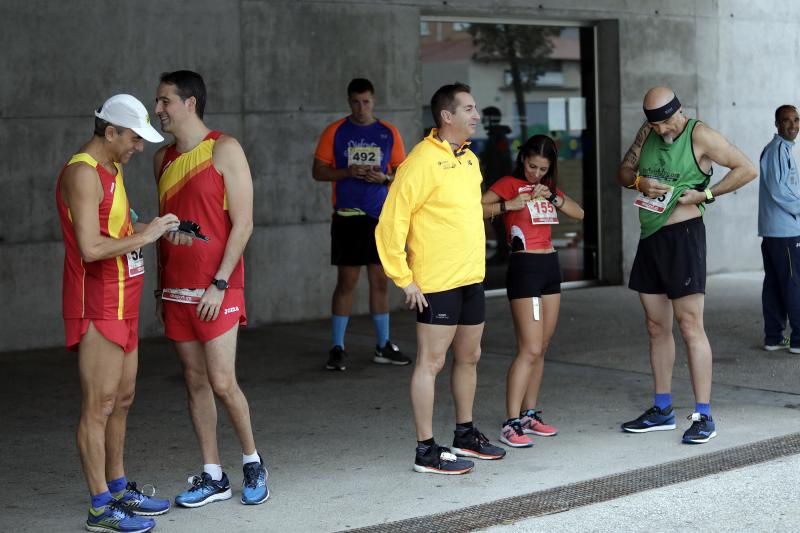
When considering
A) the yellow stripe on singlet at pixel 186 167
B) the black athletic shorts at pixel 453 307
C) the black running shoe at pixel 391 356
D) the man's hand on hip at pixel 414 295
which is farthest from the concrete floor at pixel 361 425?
the yellow stripe on singlet at pixel 186 167

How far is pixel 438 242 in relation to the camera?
5.77 metres

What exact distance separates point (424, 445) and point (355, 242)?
3062 millimetres

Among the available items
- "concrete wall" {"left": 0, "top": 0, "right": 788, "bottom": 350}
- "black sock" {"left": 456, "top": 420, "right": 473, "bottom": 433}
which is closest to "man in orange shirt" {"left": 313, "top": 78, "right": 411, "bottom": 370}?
"concrete wall" {"left": 0, "top": 0, "right": 788, "bottom": 350}

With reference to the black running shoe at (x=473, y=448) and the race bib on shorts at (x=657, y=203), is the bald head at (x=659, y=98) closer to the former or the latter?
the race bib on shorts at (x=657, y=203)

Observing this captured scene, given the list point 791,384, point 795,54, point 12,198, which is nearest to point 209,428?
point 791,384

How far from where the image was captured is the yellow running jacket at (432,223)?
569 cm

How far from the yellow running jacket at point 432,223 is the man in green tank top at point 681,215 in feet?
3.65

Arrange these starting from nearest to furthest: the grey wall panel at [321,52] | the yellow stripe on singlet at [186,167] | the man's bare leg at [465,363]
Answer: the yellow stripe on singlet at [186,167]
the man's bare leg at [465,363]
the grey wall panel at [321,52]

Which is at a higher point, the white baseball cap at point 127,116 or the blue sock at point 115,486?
the white baseball cap at point 127,116

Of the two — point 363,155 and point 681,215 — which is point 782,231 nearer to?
point 681,215

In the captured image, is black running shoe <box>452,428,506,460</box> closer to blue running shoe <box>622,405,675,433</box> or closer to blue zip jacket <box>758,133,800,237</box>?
blue running shoe <box>622,405,675,433</box>

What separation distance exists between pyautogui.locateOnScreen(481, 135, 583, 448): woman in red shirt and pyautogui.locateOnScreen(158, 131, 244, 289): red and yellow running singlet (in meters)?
1.66

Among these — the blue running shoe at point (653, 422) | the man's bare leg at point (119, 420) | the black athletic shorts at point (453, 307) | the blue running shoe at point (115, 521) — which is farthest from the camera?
the blue running shoe at point (653, 422)

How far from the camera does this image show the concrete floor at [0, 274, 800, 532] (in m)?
5.33
